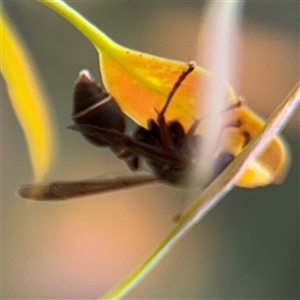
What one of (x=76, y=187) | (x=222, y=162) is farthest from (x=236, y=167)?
(x=76, y=187)

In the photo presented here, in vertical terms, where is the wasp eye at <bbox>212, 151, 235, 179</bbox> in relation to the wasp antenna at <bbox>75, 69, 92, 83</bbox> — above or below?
below

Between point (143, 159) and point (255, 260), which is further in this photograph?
point (255, 260)

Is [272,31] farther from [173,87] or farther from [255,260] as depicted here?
[255,260]

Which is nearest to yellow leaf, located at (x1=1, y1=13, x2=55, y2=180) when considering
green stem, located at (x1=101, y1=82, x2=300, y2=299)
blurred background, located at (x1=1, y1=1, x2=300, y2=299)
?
blurred background, located at (x1=1, y1=1, x2=300, y2=299)

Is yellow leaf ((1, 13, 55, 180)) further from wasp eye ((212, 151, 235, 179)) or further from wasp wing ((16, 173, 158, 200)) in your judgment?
wasp eye ((212, 151, 235, 179))

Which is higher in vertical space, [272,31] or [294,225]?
[272,31]

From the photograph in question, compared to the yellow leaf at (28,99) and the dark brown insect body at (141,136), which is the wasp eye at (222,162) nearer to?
the dark brown insect body at (141,136)

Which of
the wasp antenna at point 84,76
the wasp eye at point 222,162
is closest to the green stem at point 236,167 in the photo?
the wasp eye at point 222,162

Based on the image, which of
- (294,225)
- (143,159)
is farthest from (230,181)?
(294,225)

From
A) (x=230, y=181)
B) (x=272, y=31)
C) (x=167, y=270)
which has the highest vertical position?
(x=272, y=31)
